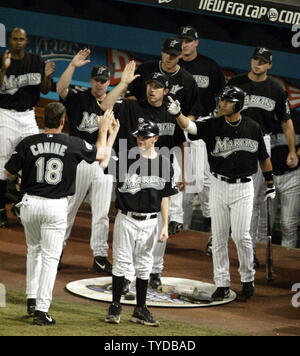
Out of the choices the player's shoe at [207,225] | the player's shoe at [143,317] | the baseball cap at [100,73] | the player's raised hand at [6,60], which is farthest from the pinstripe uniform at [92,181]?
the player's shoe at [207,225]

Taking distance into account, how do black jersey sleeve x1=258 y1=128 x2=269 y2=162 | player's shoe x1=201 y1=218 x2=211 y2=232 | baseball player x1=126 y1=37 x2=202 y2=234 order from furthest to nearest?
player's shoe x1=201 y1=218 x2=211 y2=232 → baseball player x1=126 y1=37 x2=202 y2=234 → black jersey sleeve x1=258 y1=128 x2=269 y2=162

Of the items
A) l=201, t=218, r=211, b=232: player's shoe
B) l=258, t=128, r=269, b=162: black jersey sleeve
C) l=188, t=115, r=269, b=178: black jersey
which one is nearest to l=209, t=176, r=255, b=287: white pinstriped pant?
l=188, t=115, r=269, b=178: black jersey

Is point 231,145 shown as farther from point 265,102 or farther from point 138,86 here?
point 138,86

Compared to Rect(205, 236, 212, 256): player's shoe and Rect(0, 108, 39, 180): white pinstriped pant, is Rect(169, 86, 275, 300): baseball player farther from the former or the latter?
Rect(0, 108, 39, 180): white pinstriped pant

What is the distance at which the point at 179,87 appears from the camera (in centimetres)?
834

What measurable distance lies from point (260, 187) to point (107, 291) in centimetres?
231

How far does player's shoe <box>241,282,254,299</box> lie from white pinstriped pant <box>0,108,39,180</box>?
311cm

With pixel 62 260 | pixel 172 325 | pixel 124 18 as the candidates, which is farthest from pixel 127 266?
pixel 124 18

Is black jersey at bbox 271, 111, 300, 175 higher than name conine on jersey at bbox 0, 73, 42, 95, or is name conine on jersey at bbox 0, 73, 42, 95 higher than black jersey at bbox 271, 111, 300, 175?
name conine on jersey at bbox 0, 73, 42, 95

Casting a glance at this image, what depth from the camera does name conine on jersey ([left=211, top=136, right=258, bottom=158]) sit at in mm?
7504

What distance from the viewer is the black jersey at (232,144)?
7.52 meters

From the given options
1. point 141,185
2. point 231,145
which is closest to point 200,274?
point 231,145

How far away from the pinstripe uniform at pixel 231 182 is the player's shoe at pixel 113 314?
1310mm

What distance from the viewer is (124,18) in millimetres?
10750
